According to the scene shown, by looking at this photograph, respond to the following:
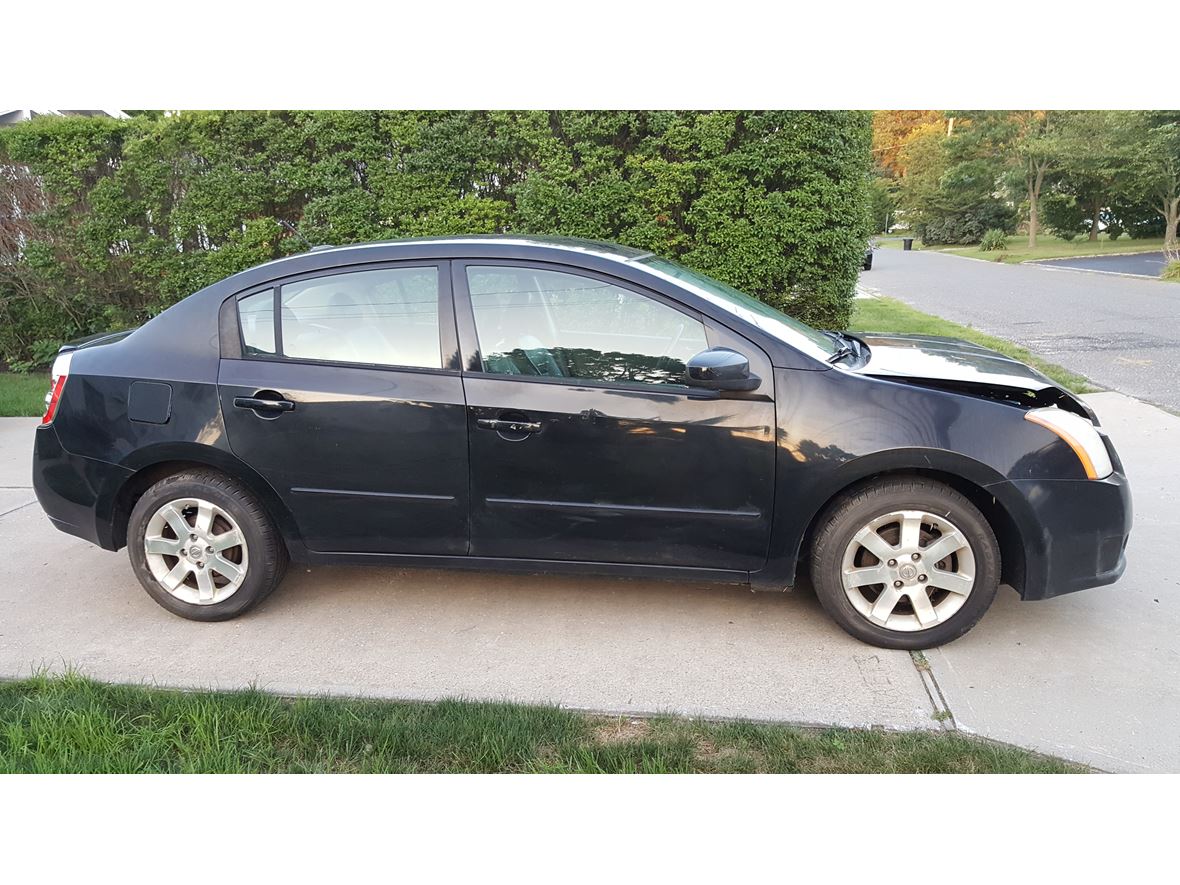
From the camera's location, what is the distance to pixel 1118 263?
2673cm

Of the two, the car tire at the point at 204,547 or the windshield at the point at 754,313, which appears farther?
the car tire at the point at 204,547

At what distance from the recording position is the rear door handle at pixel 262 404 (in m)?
3.58

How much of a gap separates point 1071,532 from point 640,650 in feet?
5.74

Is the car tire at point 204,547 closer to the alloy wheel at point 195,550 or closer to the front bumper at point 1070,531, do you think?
the alloy wheel at point 195,550

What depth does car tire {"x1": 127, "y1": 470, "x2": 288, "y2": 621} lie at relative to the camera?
12.2 feet

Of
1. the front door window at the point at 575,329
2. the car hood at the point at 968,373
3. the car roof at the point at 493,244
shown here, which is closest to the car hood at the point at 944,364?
the car hood at the point at 968,373

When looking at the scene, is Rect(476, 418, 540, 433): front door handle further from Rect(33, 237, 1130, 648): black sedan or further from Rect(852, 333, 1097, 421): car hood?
Rect(852, 333, 1097, 421): car hood

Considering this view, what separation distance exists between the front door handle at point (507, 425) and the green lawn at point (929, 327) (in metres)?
6.41

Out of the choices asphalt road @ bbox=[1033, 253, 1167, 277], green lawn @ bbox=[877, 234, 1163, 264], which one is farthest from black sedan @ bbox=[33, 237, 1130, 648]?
green lawn @ bbox=[877, 234, 1163, 264]

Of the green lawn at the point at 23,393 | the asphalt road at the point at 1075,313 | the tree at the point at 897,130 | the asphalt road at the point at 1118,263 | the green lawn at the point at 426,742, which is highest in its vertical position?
the tree at the point at 897,130

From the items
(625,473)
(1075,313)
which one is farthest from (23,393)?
(1075,313)

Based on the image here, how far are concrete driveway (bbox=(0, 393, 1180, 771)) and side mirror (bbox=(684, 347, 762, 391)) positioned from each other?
108cm

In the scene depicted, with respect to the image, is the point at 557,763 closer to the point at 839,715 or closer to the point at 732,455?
the point at 839,715

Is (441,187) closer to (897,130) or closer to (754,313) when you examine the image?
(754,313)
